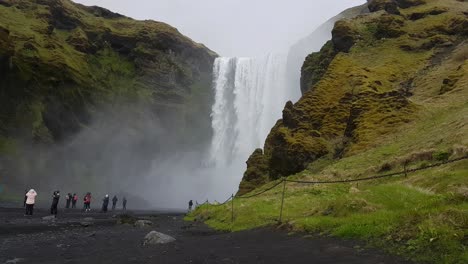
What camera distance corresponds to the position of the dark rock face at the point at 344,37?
43.1 meters

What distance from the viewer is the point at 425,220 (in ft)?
30.9

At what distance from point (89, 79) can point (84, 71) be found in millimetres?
1705

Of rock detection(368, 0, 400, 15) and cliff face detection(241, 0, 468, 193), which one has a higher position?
rock detection(368, 0, 400, 15)

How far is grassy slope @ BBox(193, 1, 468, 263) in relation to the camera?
9438mm

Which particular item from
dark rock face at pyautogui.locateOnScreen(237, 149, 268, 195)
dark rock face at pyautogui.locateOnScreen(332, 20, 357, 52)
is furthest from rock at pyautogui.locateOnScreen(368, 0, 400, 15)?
dark rock face at pyautogui.locateOnScreen(237, 149, 268, 195)

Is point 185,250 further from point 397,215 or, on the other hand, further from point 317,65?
point 317,65

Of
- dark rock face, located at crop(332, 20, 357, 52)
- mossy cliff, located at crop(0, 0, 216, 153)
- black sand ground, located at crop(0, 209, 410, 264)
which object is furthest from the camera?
mossy cliff, located at crop(0, 0, 216, 153)

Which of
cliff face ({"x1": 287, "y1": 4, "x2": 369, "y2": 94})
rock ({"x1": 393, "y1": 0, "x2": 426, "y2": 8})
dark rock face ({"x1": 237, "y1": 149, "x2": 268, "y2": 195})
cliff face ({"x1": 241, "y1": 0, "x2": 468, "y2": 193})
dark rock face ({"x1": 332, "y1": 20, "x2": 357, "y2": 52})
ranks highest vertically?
cliff face ({"x1": 287, "y1": 4, "x2": 369, "y2": 94})

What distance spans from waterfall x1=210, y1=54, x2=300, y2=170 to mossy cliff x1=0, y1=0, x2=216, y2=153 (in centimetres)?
569

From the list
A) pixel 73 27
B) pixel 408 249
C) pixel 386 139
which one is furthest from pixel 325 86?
pixel 73 27

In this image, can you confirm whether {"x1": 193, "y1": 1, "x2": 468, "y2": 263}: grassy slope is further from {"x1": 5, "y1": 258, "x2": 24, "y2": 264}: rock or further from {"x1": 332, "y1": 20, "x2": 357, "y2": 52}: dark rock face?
{"x1": 5, "y1": 258, "x2": 24, "y2": 264}: rock

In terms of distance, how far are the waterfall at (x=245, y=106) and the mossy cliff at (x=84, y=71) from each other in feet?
18.7

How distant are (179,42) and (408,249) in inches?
4109

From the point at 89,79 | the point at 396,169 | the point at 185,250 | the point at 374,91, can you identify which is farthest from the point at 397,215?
the point at 89,79
